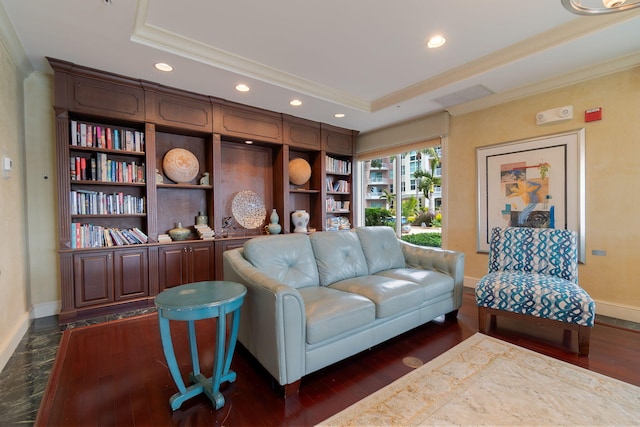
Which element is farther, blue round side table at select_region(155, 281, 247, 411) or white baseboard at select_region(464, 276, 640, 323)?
white baseboard at select_region(464, 276, 640, 323)

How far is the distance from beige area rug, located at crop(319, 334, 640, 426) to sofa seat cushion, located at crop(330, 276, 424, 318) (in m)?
0.44

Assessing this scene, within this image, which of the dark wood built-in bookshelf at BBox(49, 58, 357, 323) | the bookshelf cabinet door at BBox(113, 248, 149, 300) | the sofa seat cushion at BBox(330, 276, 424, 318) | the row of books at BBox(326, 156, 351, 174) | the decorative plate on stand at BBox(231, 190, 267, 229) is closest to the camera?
the sofa seat cushion at BBox(330, 276, 424, 318)

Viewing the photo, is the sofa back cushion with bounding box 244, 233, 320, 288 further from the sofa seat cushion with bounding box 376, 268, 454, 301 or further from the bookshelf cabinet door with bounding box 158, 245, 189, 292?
the bookshelf cabinet door with bounding box 158, 245, 189, 292

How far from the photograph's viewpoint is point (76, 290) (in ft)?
9.55

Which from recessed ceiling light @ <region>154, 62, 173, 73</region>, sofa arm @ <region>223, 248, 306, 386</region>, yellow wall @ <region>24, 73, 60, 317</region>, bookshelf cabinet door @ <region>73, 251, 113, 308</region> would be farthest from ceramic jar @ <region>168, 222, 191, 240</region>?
sofa arm @ <region>223, 248, 306, 386</region>

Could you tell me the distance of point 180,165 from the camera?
3.62 meters

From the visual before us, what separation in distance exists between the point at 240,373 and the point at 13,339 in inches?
75.4

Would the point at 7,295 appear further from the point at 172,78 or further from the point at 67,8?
the point at 172,78

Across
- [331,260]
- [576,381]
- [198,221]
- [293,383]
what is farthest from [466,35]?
[198,221]

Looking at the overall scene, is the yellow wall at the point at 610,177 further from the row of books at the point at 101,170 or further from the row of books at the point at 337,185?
the row of books at the point at 101,170

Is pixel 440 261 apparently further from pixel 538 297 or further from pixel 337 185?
pixel 337 185

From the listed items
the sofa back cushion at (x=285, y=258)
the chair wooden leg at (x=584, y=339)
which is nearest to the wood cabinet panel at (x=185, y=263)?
the sofa back cushion at (x=285, y=258)

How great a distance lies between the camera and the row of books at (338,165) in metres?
5.12

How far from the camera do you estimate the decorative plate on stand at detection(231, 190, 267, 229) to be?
14.0ft
